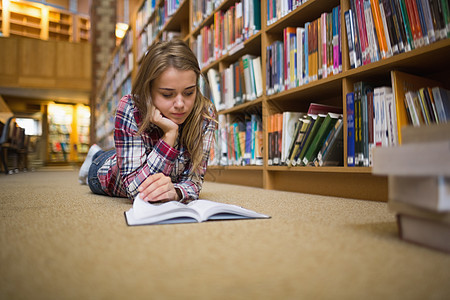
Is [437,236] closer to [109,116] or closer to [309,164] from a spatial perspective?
[309,164]

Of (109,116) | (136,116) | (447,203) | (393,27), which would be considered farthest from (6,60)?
(447,203)

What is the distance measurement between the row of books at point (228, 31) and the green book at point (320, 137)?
35.3 inches

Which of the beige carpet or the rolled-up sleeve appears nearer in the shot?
the beige carpet

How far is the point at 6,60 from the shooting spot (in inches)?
331

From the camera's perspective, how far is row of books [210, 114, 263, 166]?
7.18ft

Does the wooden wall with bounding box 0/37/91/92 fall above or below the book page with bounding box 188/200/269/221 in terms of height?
above

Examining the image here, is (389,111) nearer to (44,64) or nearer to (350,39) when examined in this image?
(350,39)

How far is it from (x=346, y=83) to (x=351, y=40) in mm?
183

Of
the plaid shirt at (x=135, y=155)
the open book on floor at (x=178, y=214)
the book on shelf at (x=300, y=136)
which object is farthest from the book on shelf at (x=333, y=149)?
the open book on floor at (x=178, y=214)

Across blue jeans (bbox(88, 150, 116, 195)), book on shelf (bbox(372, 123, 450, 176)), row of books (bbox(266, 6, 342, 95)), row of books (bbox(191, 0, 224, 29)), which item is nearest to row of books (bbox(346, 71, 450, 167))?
row of books (bbox(266, 6, 342, 95))

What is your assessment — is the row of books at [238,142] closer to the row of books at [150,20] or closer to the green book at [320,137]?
the green book at [320,137]

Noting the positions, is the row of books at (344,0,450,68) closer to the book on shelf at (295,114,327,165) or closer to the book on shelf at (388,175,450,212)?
the book on shelf at (295,114,327,165)

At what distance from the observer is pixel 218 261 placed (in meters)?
0.55

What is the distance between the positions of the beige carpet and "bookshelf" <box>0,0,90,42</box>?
11.4m
